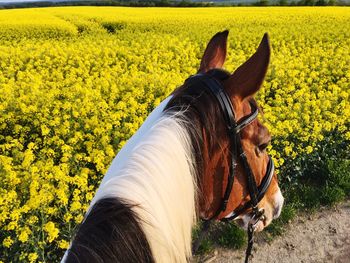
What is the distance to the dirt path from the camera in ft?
13.9

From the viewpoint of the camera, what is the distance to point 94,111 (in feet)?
18.5

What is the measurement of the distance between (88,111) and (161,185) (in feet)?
14.8

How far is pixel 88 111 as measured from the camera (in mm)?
5562

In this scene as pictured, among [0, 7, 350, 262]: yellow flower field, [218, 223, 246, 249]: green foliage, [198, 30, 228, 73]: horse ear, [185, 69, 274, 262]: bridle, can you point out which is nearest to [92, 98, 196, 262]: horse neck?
[185, 69, 274, 262]: bridle

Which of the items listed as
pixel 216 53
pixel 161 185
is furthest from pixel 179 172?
pixel 216 53

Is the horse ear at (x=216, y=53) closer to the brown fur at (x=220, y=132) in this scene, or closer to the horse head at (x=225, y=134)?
the horse head at (x=225, y=134)

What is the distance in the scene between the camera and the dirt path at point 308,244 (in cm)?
424

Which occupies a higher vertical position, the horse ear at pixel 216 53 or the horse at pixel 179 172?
Result: the horse ear at pixel 216 53

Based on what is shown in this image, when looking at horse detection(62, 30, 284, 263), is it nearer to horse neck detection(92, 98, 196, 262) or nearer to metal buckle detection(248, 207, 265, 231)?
horse neck detection(92, 98, 196, 262)

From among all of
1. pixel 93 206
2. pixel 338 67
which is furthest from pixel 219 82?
pixel 338 67

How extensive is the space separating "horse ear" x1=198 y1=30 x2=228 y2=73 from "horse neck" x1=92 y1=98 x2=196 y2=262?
0.50 meters

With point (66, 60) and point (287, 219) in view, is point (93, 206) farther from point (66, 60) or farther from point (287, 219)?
point (66, 60)

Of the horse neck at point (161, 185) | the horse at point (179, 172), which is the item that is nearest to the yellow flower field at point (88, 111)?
the horse at point (179, 172)

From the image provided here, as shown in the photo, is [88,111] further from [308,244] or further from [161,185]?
[161,185]
